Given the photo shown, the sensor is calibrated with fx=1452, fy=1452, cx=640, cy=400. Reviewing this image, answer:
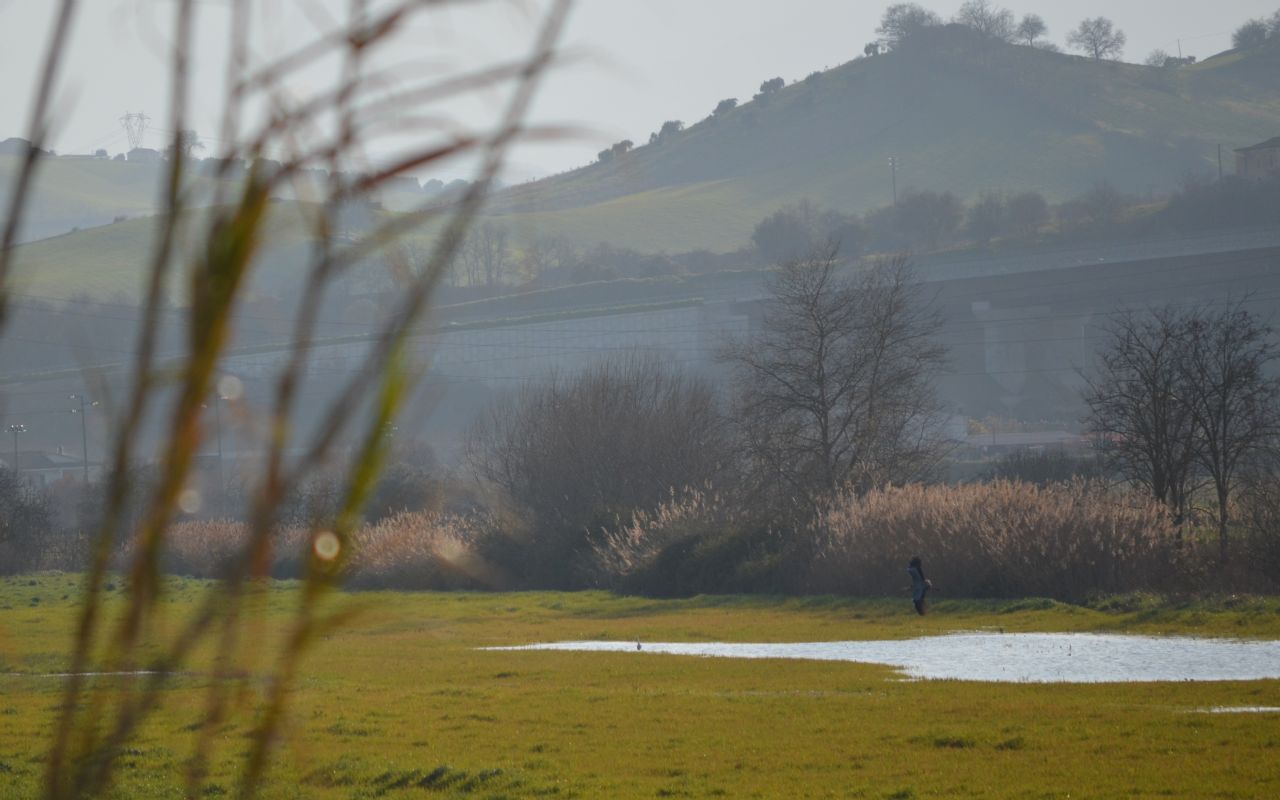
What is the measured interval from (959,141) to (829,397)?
14258 centimetres

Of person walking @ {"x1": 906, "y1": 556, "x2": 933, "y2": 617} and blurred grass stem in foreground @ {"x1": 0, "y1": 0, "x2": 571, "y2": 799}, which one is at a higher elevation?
blurred grass stem in foreground @ {"x1": 0, "y1": 0, "x2": 571, "y2": 799}

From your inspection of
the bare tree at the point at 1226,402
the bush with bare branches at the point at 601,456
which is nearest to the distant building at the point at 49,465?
the bush with bare branches at the point at 601,456

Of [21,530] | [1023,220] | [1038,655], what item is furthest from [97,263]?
[1038,655]

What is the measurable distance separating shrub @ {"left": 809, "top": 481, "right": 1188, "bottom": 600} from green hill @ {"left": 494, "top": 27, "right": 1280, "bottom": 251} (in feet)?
346

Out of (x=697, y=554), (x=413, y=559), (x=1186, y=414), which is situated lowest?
(x=413, y=559)

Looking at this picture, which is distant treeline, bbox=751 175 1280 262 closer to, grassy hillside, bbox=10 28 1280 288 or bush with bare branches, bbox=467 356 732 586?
grassy hillside, bbox=10 28 1280 288

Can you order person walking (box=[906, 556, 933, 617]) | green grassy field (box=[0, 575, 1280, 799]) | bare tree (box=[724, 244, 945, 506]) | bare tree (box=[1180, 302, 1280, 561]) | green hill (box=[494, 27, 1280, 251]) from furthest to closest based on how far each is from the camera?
green hill (box=[494, 27, 1280, 251]) → bare tree (box=[724, 244, 945, 506]) → bare tree (box=[1180, 302, 1280, 561]) → person walking (box=[906, 556, 933, 617]) → green grassy field (box=[0, 575, 1280, 799])

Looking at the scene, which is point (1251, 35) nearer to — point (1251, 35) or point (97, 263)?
point (1251, 35)

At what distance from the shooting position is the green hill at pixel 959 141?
6009 inches

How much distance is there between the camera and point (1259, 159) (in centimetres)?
10631

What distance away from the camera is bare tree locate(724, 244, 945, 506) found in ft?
119

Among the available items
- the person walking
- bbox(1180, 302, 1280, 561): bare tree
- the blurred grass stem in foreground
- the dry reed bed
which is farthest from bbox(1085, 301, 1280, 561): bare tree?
the blurred grass stem in foreground

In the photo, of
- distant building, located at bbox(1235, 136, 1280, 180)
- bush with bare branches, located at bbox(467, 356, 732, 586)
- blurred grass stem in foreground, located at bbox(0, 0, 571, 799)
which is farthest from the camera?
distant building, located at bbox(1235, 136, 1280, 180)

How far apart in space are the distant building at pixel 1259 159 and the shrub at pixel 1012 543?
84518mm
